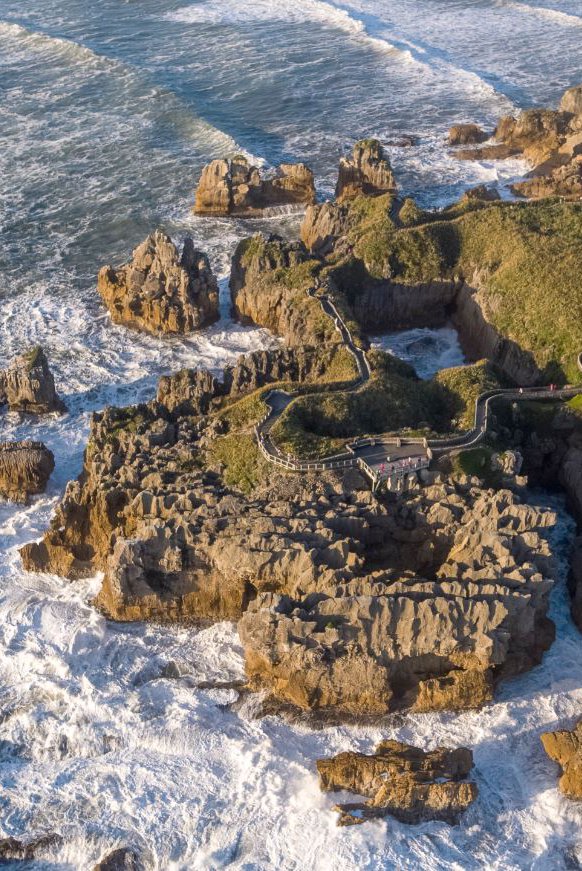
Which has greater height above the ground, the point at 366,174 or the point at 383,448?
the point at 366,174

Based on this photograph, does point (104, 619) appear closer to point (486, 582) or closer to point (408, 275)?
point (486, 582)

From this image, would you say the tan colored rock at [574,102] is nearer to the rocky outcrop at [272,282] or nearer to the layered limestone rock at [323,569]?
the rocky outcrop at [272,282]

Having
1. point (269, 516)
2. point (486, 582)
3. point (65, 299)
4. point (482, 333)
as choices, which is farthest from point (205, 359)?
point (486, 582)

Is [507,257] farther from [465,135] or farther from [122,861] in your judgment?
[122,861]

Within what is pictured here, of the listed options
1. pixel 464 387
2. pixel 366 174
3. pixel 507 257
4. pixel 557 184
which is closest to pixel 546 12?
pixel 557 184

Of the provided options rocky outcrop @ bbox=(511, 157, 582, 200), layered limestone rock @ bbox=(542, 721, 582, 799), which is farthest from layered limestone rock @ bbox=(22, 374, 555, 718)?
rocky outcrop @ bbox=(511, 157, 582, 200)

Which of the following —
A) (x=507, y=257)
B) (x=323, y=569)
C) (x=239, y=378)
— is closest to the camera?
(x=323, y=569)
